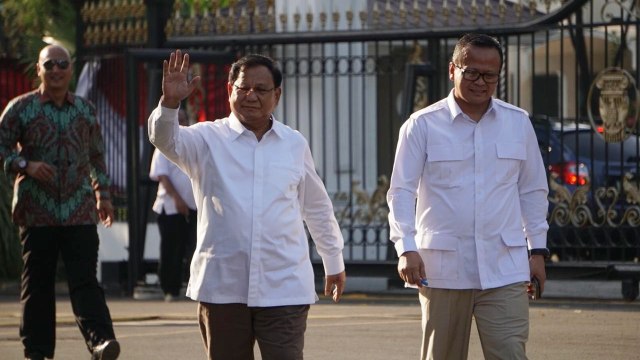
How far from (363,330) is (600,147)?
15.9ft

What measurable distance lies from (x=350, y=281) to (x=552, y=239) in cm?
223

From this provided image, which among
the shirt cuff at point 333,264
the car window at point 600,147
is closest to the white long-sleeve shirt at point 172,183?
the car window at point 600,147

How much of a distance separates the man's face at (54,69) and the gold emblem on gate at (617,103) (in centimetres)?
600

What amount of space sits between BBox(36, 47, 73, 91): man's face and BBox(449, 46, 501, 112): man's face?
3.00 meters

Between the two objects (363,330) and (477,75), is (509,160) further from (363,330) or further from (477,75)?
(363,330)

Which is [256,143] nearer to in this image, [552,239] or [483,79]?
[483,79]

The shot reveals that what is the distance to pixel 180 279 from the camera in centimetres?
1413

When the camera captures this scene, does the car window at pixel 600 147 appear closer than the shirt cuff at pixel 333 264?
No

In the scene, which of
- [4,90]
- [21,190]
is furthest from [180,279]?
[4,90]

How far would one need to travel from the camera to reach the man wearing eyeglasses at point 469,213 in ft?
21.3

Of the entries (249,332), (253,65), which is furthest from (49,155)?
(249,332)

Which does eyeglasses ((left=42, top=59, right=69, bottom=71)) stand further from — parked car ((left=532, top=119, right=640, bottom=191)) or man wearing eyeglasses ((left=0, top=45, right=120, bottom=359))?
parked car ((left=532, top=119, right=640, bottom=191))

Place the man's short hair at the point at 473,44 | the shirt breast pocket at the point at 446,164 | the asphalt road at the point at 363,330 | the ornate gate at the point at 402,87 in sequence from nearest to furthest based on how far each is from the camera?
1. the shirt breast pocket at the point at 446,164
2. the man's short hair at the point at 473,44
3. the asphalt road at the point at 363,330
4. the ornate gate at the point at 402,87

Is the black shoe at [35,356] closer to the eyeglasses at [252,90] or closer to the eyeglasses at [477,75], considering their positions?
the eyeglasses at [252,90]
